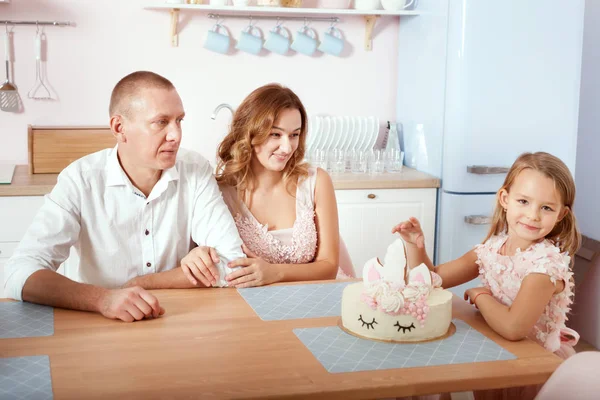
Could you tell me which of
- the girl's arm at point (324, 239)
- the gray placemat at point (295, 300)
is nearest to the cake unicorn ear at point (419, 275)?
the gray placemat at point (295, 300)

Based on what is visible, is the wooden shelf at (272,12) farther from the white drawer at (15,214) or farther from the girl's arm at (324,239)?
the girl's arm at (324,239)

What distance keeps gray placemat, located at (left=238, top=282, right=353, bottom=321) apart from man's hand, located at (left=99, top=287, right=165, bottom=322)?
0.83ft

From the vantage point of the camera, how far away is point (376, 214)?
11.6ft

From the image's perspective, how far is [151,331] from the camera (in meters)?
1.67

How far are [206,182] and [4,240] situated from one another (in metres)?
1.27

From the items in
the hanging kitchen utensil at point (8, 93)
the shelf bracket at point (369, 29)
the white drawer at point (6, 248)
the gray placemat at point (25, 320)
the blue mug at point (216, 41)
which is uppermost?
the shelf bracket at point (369, 29)

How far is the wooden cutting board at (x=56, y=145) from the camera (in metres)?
3.41

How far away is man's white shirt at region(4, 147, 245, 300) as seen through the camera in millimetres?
2055

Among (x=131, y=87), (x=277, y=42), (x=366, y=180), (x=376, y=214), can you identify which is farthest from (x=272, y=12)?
(x=131, y=87)

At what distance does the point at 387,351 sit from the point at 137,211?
36.3 inches

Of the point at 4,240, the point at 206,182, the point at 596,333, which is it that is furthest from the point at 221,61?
the point at 596,333

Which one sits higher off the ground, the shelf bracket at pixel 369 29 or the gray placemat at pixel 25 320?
the shelf bracket at pixel 369 29

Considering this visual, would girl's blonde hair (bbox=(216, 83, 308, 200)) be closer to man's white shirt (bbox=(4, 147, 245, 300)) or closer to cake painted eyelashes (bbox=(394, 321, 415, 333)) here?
man's white shirt (bbox=(4, 147, 245, 300))

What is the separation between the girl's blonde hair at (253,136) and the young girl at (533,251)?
2.09ft
